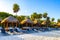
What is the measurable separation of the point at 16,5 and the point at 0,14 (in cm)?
574

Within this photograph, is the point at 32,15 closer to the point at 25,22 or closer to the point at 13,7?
the point at 13,7

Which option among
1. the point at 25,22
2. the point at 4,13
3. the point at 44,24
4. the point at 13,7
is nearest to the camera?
the point at 25,22

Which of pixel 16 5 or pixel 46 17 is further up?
pixel 16 5

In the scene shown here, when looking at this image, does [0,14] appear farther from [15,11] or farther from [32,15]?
[32,15]

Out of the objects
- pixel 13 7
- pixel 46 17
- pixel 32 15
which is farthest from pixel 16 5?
pixel 46 17

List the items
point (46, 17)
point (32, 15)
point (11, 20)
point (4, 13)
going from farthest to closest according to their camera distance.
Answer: point (46, 17) < point (32, 15) < point (4, 13) < point (11, 20)

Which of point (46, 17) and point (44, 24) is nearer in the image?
point (44, 24)

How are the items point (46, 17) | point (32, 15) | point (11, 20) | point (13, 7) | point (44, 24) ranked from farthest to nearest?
point (46, 17) → point (32, 15) → point (44, 24) → point (13, 7) → point (11, 20)

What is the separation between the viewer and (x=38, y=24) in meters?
38.8

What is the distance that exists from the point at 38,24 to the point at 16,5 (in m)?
8.40

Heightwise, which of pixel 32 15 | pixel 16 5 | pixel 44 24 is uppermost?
pixel 16 5

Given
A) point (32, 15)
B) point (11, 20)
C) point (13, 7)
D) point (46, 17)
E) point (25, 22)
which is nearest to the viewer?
point (11, 20)

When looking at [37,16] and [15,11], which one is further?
[37,16]

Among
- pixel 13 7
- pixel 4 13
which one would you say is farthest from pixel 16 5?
pixel 4 13
